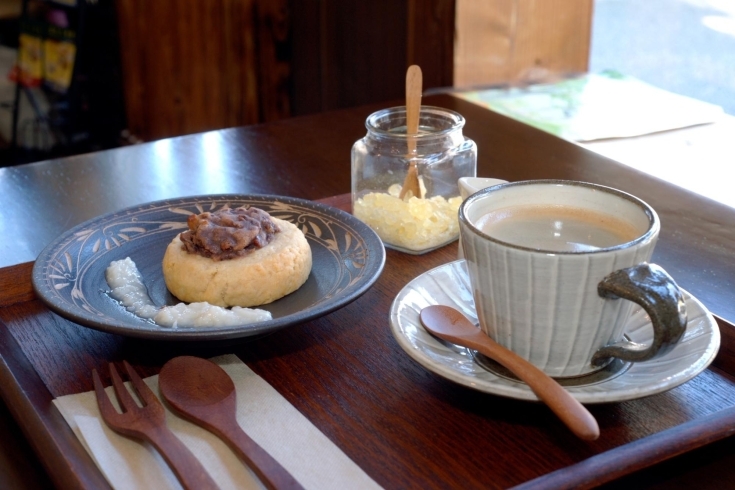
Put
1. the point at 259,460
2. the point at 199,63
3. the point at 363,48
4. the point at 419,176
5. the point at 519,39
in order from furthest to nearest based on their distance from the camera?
1. the point at 199,63
2. the point at 363,48
3. the point at 519,39
4. the point at 419,176
5. the point at 259,460

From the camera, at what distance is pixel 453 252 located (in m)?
1.00

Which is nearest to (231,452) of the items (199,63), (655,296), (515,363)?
(515,363)

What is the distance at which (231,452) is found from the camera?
63 centimetres

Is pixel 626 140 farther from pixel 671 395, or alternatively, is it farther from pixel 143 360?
pixel 143 360

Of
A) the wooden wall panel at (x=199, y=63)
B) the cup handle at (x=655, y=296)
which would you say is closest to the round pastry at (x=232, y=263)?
the cup handle at (x=655, y=296)

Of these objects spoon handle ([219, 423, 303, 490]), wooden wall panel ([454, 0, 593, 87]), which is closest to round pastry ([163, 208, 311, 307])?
spoon handle ([219, 423, 303, 490])

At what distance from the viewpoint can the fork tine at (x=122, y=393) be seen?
0.67m

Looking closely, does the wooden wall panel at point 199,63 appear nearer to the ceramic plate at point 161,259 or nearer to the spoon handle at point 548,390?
the ceramic plate at point 161,259

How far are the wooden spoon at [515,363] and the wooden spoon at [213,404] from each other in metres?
0.20

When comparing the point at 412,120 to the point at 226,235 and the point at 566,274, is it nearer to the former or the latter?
the point at 226,235

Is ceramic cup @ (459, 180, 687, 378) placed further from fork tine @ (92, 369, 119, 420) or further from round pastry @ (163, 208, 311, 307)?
fork tine @ (92, 369, 119, 420)

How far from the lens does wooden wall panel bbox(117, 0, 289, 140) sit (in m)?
3.10

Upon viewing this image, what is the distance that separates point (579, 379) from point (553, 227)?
6.0 inches

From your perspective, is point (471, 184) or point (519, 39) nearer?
point (471, 184)
